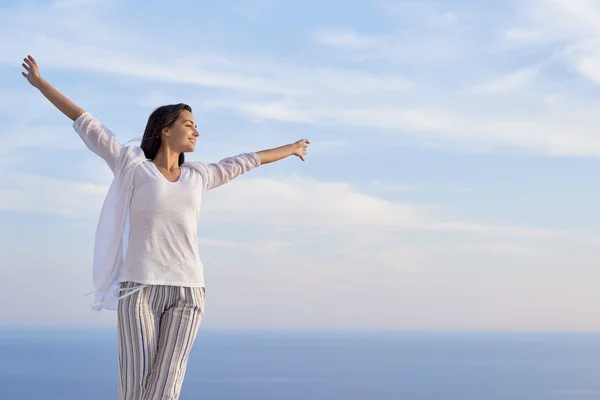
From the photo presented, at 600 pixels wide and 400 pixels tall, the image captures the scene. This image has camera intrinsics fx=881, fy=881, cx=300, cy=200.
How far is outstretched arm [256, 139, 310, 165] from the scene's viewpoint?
3837mm

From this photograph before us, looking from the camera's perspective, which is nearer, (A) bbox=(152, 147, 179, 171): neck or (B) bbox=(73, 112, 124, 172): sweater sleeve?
(B) bbox=(73, 112, 124, 172): sweater sleeve

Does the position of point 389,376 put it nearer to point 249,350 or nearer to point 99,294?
point 249,350

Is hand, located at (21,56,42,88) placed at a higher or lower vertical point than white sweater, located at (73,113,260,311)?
higher

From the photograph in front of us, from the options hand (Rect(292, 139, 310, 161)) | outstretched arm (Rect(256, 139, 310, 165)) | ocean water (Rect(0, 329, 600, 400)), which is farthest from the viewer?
ocean water (Rect(0, 329, 600, 400))

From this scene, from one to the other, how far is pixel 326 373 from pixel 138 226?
303 ft

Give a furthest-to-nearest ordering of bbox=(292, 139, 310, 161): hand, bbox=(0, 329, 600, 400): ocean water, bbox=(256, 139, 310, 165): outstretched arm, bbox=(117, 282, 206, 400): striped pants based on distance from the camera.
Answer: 1. bbox=(0, 329, 600, 400): ocean water
2. bbox=(292, 139, 310, 161): hand
3. bbox=(256, 139, 310, 165): outstretched arm
4. bbox=(117, 282, 206, 400): striped pants

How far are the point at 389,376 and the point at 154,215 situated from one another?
85.9m

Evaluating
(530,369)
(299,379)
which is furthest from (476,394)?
(530,369)

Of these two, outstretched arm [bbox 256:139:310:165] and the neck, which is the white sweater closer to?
the neck

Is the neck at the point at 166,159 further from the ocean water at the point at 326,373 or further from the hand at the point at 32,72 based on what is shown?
the ocean water at the point at 326,373

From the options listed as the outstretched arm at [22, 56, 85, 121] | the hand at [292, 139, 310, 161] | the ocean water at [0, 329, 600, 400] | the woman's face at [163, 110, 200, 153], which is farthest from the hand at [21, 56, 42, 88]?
→ the ocean water at [0, 329, 600, 400]

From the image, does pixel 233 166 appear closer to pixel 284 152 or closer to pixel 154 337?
pixel 284 152

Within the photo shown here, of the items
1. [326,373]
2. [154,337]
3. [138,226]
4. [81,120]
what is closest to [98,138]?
[81,120]

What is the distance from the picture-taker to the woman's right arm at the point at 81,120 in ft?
11.3
